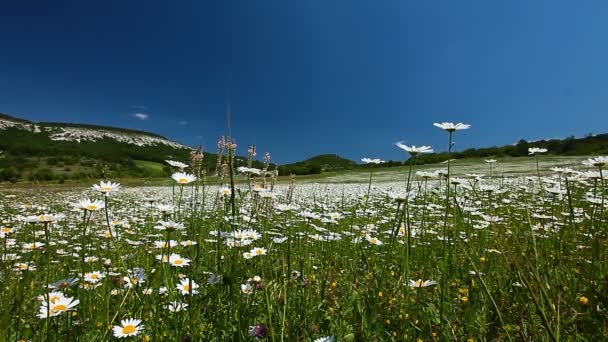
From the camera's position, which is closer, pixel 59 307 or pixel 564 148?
pixel 59 307

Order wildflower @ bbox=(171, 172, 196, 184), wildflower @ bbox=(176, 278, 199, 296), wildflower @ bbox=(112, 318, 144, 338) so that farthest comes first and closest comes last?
wildflower @ bbox=(171, 172, 196, 184)
wildflower @ bbox=(176, 278, 199, 296)
wildflower @ bbox=(112, 318, 144, 338)

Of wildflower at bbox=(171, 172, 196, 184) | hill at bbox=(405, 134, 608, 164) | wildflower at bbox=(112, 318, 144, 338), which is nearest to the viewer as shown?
wildflower at bbox=(112, 318, 144, 338)

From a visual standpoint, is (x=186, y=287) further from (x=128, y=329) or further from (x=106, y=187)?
(x=106, y=187)

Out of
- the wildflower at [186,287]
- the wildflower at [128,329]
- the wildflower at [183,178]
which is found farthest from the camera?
the wildflower at [183,178]

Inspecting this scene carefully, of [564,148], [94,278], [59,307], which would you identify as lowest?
[94,278]

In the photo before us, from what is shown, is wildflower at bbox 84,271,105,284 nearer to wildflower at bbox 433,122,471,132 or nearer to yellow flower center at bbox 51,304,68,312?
yellow flower center at bbox 51,304,68,312

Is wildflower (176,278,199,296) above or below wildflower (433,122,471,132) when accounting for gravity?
below

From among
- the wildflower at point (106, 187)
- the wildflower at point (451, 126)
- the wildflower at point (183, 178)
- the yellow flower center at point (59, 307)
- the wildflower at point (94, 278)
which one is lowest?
the wildflower at point (94, 278)

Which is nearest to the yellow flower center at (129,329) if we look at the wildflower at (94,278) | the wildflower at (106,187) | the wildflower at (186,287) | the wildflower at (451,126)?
the wildflower at (186,287)

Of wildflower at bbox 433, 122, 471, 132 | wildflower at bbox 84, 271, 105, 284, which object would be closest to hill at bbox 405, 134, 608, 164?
wildflower at bbox 433, 122, 471, 132

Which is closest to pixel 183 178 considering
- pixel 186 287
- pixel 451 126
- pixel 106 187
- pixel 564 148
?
pixel 106 187

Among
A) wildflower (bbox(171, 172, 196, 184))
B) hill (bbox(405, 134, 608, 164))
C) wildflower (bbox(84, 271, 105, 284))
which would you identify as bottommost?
wildflower (bbox(84, 271, 105, 284))

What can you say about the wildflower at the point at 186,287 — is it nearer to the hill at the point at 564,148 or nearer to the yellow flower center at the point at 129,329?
the yellow flower center at the point at 129,329

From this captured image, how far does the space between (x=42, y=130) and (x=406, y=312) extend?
186635mm
